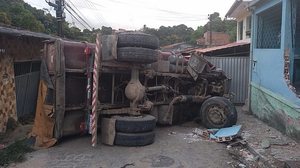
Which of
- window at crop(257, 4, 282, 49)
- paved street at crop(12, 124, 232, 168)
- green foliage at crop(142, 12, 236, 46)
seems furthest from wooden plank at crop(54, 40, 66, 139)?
green foliage at crop(142, 12, 236, 46)

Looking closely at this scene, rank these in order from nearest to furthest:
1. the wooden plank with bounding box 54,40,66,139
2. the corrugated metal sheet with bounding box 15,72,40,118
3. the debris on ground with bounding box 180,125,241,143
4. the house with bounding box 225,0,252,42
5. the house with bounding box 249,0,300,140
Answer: the wooden plank with bounding box 54,40,66,139 < the house with bounding box 249,0,300,140 < the debris on ground with bounding box 180,125,241,143 < the corrugated metal sheet with bounding box 15,72,40,118 < the house with bounding box 225,0,252,42

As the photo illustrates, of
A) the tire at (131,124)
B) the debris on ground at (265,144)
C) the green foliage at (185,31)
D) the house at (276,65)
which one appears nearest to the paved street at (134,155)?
the tire at (131,124)

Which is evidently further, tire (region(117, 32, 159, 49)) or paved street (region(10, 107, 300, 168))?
tire (region(117, 32, 159, 49))

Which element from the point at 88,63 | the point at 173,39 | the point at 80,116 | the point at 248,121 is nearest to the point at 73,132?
the point at 80,116

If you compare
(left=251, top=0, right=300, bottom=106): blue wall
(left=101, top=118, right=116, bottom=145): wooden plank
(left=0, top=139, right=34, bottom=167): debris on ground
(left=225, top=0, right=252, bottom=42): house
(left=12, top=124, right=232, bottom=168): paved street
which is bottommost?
(left=12, top=124, right=232, bottom=168): paved street

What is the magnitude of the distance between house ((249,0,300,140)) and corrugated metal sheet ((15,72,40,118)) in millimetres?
6929

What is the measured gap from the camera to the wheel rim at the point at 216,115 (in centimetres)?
980

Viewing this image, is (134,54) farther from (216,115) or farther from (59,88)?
(216,115)

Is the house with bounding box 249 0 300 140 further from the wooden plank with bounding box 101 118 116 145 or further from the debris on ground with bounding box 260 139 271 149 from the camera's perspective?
the wooden plank with bounding box 101 118 116 145

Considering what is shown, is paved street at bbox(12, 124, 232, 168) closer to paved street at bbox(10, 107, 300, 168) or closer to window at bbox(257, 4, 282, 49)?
paved street at bbox(10, 107, 300, 168)

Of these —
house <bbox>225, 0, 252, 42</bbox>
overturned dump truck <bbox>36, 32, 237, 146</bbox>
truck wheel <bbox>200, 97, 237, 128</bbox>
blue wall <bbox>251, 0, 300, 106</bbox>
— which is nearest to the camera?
overturned dump truck <bbox>36, 32, 237, 146</bbox>

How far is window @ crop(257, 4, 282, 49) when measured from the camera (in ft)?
36.6

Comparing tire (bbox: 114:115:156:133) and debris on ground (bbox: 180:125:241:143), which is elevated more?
tire (bbox: 114:115:156:133)

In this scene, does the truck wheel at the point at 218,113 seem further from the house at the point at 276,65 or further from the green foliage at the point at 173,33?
the green foliage at the point at 173,33
